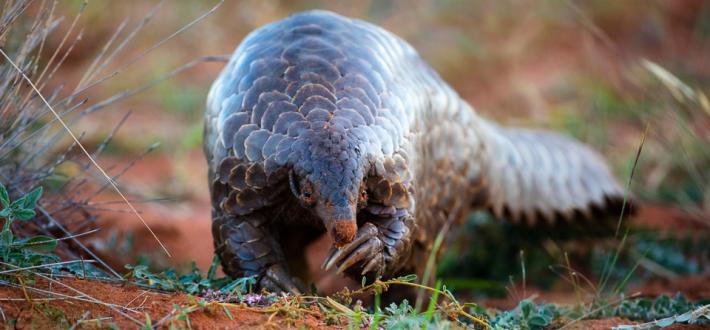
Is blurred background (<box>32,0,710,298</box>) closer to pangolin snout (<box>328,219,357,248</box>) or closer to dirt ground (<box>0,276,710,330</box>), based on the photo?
dirt ground (<box>0,276,710,330</box>)

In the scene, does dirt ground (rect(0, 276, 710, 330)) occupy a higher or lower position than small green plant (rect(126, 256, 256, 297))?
higher

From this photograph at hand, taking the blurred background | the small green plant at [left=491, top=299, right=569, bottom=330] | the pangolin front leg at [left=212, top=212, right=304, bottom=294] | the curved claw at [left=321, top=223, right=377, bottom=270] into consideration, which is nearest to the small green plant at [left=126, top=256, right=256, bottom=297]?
the pangolin front leg at [left=212, top=212, right=304, bottom=294]

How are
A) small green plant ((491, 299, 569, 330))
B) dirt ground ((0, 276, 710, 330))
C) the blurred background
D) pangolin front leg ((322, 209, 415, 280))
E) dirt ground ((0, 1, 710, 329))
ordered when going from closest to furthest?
dirt ground ((0, 276, 710, 330))
dirt ground ((0, 1, 710, 329))
pangolin front leg ((322, 209, 415, 280))
small green plant ((491, 299, 569, 330))
the blurred background

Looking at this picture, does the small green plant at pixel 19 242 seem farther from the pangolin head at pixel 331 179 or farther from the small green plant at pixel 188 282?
the pangolin head at pixel 331 179

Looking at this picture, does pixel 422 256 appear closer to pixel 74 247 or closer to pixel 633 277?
pixel 74 247

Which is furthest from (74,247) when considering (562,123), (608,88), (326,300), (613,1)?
(613,1)

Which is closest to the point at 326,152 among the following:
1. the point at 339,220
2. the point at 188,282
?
the point at 339,220

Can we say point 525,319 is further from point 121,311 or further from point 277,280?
point 121,311
